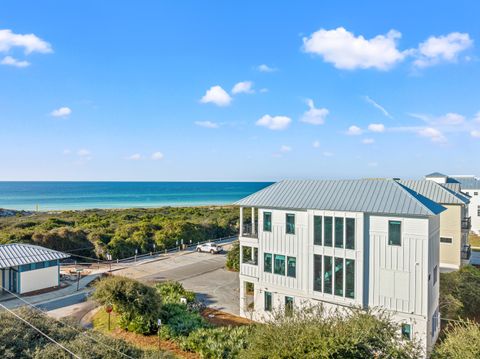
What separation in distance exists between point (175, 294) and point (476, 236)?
48.5 meters

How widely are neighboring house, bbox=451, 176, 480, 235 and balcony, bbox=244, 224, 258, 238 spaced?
42.2 metres

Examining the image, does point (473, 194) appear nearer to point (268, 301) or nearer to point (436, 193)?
point (436, 193)

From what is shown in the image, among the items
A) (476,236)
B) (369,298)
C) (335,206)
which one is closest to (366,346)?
(369,298)

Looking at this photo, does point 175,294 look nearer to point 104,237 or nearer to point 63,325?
point 63,325

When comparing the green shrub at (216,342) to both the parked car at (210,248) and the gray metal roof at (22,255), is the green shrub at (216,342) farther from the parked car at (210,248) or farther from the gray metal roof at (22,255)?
the parked car at (210,248)

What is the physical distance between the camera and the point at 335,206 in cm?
1650

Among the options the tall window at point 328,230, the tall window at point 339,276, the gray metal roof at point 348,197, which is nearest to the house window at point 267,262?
the gray metal roof at point 348,197

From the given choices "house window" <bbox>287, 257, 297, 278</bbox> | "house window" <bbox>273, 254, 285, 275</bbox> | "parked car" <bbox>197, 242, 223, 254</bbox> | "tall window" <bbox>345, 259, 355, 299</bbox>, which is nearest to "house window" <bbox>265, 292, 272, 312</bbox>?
"house window" <bbox>273, 254, 285, 275</bbox>

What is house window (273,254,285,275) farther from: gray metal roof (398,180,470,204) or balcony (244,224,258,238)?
gray metal roof (398,180,470,204)

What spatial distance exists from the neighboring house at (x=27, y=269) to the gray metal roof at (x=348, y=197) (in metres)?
16.0

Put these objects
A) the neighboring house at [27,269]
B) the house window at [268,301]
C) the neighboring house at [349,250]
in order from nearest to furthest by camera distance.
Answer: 1. the neighboring house at [349,250]
2. the house window at [268,301]
3. the neighboring house at [27,269]

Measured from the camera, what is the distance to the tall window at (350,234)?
52.3ft

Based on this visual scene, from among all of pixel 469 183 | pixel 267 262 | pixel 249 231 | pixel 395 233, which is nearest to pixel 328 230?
pixel 395 233

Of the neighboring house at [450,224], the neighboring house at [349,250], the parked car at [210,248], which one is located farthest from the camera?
the parked car at [210,248]
